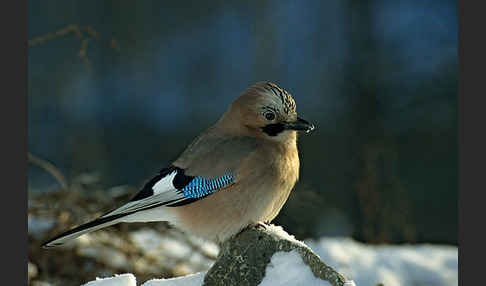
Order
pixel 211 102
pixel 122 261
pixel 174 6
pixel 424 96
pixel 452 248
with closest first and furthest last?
1. pixel 122 261
2. pixel 452 248
3. pixel 424 96
4. pixel 211 102
5. pixel 174 6

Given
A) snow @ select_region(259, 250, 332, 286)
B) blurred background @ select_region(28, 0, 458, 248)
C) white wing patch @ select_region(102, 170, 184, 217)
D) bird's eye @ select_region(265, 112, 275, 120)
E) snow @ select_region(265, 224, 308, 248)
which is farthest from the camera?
A: blurred background @ select_region(28, 0, 458, 248)

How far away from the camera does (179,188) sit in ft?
10.7

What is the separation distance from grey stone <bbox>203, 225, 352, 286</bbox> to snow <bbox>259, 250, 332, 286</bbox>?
18mm

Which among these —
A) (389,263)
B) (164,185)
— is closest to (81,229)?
(164,185)

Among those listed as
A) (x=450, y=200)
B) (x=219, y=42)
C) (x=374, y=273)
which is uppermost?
(x=219, y=42)

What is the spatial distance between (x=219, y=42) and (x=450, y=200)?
120 inches

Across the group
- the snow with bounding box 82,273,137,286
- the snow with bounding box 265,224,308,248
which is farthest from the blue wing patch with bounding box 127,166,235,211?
the snow with bounding box 82,273,137,286

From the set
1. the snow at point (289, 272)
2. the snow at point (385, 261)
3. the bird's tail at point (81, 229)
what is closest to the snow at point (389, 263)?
the snow at point (385, 261)

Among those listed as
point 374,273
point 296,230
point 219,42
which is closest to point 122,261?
point 296,230

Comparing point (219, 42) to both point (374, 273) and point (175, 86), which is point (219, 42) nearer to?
point (175, 86)

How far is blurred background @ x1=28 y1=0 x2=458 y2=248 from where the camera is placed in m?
6.36

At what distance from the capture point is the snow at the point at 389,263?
4.14 m

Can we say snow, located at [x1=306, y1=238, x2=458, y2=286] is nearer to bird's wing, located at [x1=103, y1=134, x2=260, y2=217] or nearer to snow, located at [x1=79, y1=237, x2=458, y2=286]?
snow, located at [x1=79, y1=237, x2=458, y2=286]

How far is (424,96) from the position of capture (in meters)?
6.49
